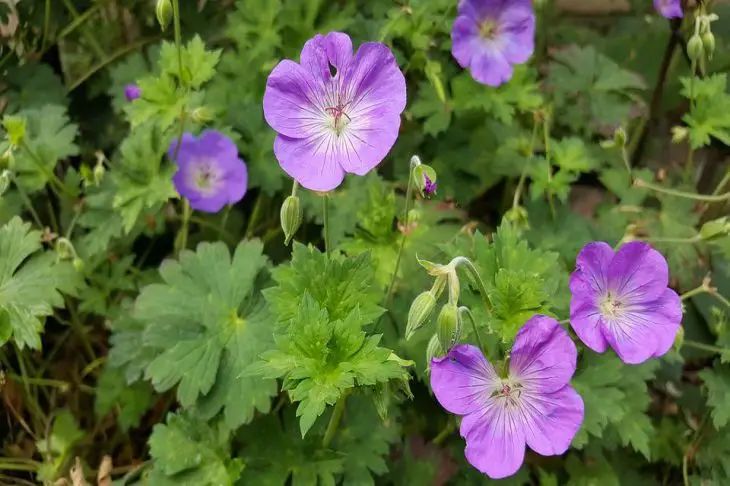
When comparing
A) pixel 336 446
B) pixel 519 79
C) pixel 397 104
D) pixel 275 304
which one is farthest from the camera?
pixel 519 79

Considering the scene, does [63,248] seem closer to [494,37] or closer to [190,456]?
[190,456]

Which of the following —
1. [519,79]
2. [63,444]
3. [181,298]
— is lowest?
[63,444]

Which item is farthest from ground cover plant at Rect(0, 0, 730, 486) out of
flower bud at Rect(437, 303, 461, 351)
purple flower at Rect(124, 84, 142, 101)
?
purple flower at Rect(124, 84, 142, 101)

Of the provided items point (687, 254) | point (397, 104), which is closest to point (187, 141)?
point (397, 104)

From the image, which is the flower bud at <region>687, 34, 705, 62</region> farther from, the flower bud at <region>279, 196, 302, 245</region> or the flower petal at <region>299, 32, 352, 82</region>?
the flower bud at <region>279, 196, 302, 245</region>

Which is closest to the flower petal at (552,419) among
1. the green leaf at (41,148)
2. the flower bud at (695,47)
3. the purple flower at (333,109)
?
the purple flower at (333,109)

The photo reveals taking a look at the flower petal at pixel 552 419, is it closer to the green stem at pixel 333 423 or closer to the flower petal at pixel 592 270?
the flower petal at pixel 592 270

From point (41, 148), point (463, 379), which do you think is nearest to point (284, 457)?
point (463, 379)

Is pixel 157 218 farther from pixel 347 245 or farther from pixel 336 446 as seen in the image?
pixel 336 446
